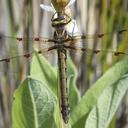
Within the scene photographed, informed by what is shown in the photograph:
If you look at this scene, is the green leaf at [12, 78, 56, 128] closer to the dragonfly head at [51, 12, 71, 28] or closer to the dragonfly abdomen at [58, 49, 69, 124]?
the dragonfly abdomen at [58, 49, 69, 124]

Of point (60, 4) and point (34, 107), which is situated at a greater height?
point (60, 4)

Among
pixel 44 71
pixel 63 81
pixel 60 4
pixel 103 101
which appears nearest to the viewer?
pixel 60 4

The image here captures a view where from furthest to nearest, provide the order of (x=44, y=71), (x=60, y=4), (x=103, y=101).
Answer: (x=44, y=71), (x=103, y=101), (x=60, y=4)

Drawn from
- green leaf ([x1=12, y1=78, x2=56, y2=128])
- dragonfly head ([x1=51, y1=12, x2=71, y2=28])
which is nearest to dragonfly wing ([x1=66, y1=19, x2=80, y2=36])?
dragonfly head ([x1=51, y1=12, x2=71, y2=28])

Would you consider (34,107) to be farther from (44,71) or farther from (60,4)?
(60,4)

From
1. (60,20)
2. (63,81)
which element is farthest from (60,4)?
(63,81)

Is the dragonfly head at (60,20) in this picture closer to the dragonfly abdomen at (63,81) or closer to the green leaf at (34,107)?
the dragonfly abdomen at (63,81)
